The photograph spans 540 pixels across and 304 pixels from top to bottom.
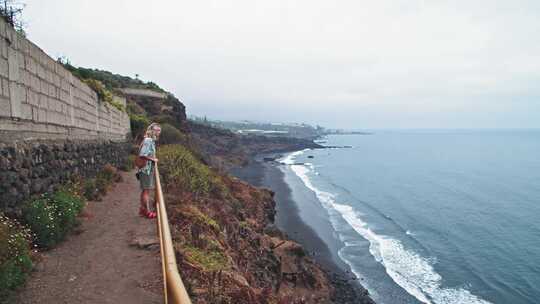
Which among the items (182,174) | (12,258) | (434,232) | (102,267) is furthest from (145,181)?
(434,232)

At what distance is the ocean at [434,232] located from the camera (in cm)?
2173

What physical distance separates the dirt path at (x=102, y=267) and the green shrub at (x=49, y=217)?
21 cm

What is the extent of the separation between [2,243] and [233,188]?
75.3ft

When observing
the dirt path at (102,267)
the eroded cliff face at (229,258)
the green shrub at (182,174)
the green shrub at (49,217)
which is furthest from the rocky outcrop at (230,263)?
the green shrub at (49,217)

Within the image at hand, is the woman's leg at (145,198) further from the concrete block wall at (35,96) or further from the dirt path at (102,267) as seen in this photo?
the concrete block wall at (35,96)

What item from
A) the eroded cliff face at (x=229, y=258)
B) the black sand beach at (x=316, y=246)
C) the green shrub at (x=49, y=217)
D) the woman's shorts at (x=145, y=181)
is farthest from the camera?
the black sand beach at (x=316, y=246)

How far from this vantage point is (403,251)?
27609mm

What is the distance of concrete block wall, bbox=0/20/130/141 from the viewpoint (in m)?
5.69

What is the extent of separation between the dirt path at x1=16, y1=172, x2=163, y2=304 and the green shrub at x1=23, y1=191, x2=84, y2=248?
0.68 feet

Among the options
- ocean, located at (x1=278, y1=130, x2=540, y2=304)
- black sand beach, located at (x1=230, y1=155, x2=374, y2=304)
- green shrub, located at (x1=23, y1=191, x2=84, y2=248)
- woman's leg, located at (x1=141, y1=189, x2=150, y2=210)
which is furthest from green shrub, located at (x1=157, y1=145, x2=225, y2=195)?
ocean, located at (x1=278, y1=130, x2=540, y2=304)

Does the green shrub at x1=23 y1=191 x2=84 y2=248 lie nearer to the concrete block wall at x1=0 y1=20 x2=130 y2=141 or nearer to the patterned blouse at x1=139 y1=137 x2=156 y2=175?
the concrete block wall at x1=0 y1=20 x2=130 y2=141

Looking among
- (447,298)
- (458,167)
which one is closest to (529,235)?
(447,298)

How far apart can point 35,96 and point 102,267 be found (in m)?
3.75

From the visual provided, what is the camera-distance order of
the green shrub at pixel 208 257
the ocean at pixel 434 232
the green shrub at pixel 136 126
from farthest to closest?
the green shrub at pixel 136 126 → the ocean at pixel 434 232 → the green shrub at pixel 208 257
